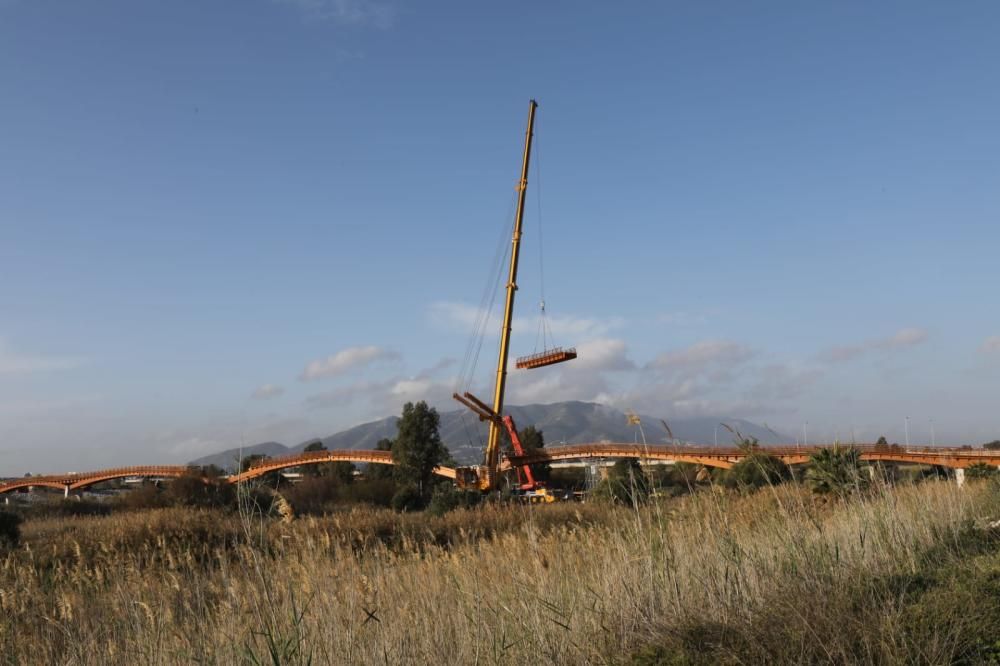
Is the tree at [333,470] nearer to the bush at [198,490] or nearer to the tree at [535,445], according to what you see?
the tree at [535,445]

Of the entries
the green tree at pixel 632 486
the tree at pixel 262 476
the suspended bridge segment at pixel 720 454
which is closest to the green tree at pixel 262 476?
the tree at pixel 262 476

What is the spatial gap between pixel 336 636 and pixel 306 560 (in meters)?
2.58

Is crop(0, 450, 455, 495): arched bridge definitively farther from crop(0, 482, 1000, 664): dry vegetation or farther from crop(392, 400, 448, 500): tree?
crop(0, 482, 1000, 664): dry vegetation

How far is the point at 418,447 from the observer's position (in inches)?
2640

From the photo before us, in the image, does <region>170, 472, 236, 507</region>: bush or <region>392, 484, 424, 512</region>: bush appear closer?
<region>170, 472, 236, 507</region>: bush

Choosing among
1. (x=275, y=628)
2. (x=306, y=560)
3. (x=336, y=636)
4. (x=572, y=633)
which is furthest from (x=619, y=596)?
(x=306, y=560)

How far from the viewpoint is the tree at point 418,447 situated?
6638 cm

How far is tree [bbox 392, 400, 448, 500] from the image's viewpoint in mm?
66375

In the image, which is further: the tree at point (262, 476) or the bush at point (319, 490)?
the bush at point (319, 490)

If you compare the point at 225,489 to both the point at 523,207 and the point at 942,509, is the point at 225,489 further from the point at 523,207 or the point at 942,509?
the point at 942,509

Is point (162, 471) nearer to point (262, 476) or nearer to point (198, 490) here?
point (198, 490)

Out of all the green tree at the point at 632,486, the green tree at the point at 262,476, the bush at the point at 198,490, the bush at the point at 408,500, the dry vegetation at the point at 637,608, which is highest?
the green tree at the point at 262,476

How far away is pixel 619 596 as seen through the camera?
20.4ft

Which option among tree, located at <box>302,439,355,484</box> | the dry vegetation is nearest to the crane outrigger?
tree, located at <box>302,439,355,484</box>
